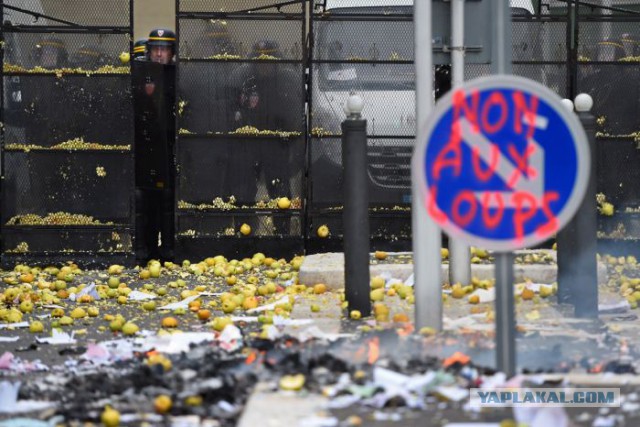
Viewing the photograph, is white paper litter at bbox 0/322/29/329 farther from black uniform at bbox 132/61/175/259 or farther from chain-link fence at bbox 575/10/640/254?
chain-link fence at bbox 575/10/640/254

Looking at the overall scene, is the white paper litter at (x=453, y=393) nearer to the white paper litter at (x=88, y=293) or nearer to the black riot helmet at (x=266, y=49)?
the white paper litter at (x=88, y=293)

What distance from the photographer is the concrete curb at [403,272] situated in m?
10.7

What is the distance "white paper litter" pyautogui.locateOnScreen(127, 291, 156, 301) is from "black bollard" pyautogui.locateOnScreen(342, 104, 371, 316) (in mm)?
3179

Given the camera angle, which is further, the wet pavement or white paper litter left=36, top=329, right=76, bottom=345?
white paper litter left=36, top=329, right=76, bottom=345

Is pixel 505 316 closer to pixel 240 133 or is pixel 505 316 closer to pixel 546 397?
pixel 546 397

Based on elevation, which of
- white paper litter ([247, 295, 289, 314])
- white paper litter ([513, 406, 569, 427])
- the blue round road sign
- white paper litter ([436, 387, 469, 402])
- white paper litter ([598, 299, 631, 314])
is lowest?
white paper litter ([247, 295, 289, 314])

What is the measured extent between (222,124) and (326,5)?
1.75 meters

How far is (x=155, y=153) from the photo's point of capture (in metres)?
14.0

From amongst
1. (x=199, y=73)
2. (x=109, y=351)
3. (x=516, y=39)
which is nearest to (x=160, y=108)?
(x=199, y=73)

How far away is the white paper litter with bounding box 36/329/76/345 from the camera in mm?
9109

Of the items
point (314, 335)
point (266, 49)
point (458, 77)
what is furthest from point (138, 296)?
point (314, 335)

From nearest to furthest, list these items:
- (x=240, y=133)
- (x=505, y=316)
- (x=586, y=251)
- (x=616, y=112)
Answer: (x=505, y=316) → (x=586, y=251) → (x=616, y=112) → (x=240, y=133)

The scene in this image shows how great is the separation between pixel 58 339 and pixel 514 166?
179 inches

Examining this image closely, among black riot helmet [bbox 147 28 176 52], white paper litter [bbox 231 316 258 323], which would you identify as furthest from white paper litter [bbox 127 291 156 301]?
black riot helmet [bbox 147 28 176 52]
